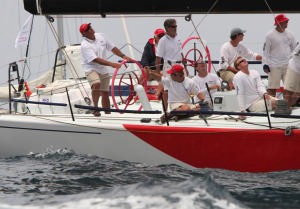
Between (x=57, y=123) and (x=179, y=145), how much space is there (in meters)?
1.54

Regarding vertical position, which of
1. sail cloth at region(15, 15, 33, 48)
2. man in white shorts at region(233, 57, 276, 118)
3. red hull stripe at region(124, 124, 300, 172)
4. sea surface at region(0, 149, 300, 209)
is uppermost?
sail cloth at region(15, 15, 33, 48)

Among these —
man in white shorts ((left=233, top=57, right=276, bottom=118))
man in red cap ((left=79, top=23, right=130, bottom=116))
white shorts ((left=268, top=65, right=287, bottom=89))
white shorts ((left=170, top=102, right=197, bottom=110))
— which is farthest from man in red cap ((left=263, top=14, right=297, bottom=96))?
man in red cap ((left=79, top=23, right=130, bottom=116))

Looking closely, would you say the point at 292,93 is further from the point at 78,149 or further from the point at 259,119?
the point at 78,149

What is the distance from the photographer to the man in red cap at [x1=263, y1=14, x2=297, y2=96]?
32.7 feet

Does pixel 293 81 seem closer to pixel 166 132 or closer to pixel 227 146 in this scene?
pixel 227 146

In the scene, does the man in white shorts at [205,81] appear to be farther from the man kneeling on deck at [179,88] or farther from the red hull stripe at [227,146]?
the red hull stripe at [227,146]

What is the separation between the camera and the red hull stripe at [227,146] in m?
8.19

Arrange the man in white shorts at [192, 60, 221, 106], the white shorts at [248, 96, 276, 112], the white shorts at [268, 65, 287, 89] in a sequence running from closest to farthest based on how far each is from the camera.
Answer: the white shorts at [248, 96, 276, 112], the man in white shorts at [192, 60, 221, 106], the white shorts at [268, 65, 287, 89]

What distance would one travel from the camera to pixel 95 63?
9.90 meters

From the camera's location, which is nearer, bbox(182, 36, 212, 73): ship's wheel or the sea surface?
the sea surface

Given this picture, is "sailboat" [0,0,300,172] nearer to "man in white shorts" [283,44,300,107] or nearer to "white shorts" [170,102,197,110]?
"white shorts" [170,102,197,110]

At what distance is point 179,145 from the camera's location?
8.59 metres

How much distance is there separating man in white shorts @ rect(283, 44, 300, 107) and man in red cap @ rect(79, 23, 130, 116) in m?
2.13

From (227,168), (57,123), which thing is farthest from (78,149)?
(227,168)
